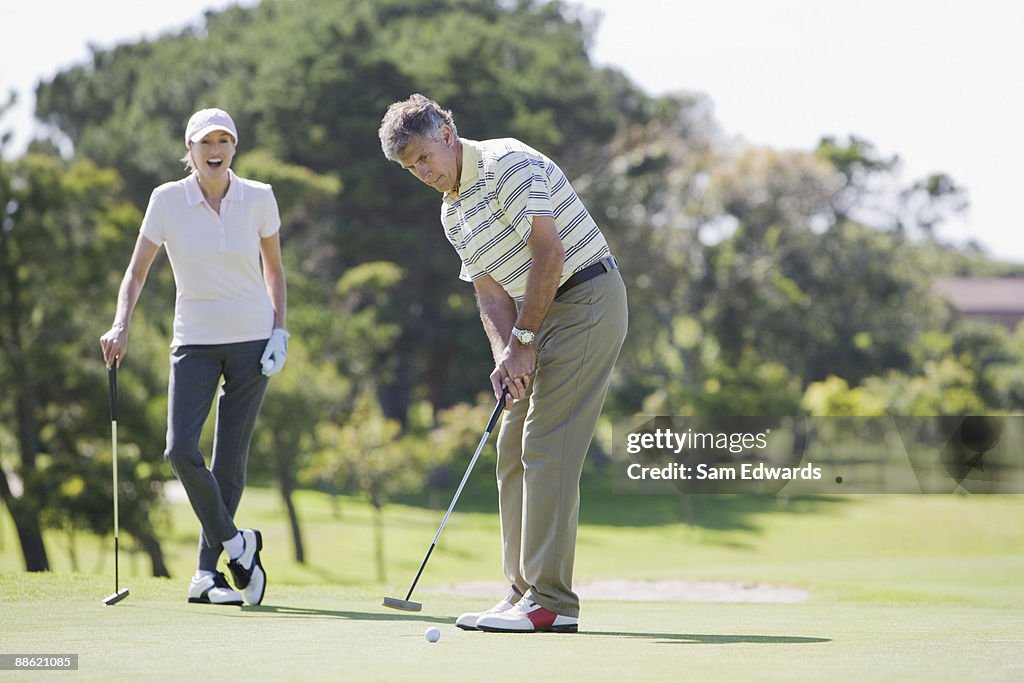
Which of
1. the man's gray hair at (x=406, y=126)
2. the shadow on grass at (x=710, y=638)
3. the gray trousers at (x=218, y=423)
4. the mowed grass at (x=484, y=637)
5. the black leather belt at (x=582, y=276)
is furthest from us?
the gray trousers at (x=218, y=423)

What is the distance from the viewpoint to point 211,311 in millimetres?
5793

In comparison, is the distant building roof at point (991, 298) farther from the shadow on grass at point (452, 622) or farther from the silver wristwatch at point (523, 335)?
the silver wristwatch at point (523, 335)

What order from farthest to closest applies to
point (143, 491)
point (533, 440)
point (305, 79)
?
1. point (305, 79)
2. point (143, 491)
3. point (533, 440)

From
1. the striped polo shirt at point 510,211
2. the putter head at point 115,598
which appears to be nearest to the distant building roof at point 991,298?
the putter head at point 115,598

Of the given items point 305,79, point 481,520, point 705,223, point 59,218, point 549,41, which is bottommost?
point 481,520

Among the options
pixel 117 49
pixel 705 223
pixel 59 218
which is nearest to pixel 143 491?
pixel 59 218

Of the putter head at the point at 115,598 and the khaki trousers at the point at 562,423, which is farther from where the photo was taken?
the putter head at the point at 115,598

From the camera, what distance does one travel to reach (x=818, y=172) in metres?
42.3

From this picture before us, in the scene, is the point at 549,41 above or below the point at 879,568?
above

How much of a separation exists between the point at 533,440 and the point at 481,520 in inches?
1124

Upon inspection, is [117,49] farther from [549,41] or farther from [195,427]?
[195,427]

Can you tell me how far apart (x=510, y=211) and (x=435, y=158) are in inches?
12.7

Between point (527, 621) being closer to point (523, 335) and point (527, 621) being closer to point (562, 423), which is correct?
point (562, 423)

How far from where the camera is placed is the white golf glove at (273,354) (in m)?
5.85
